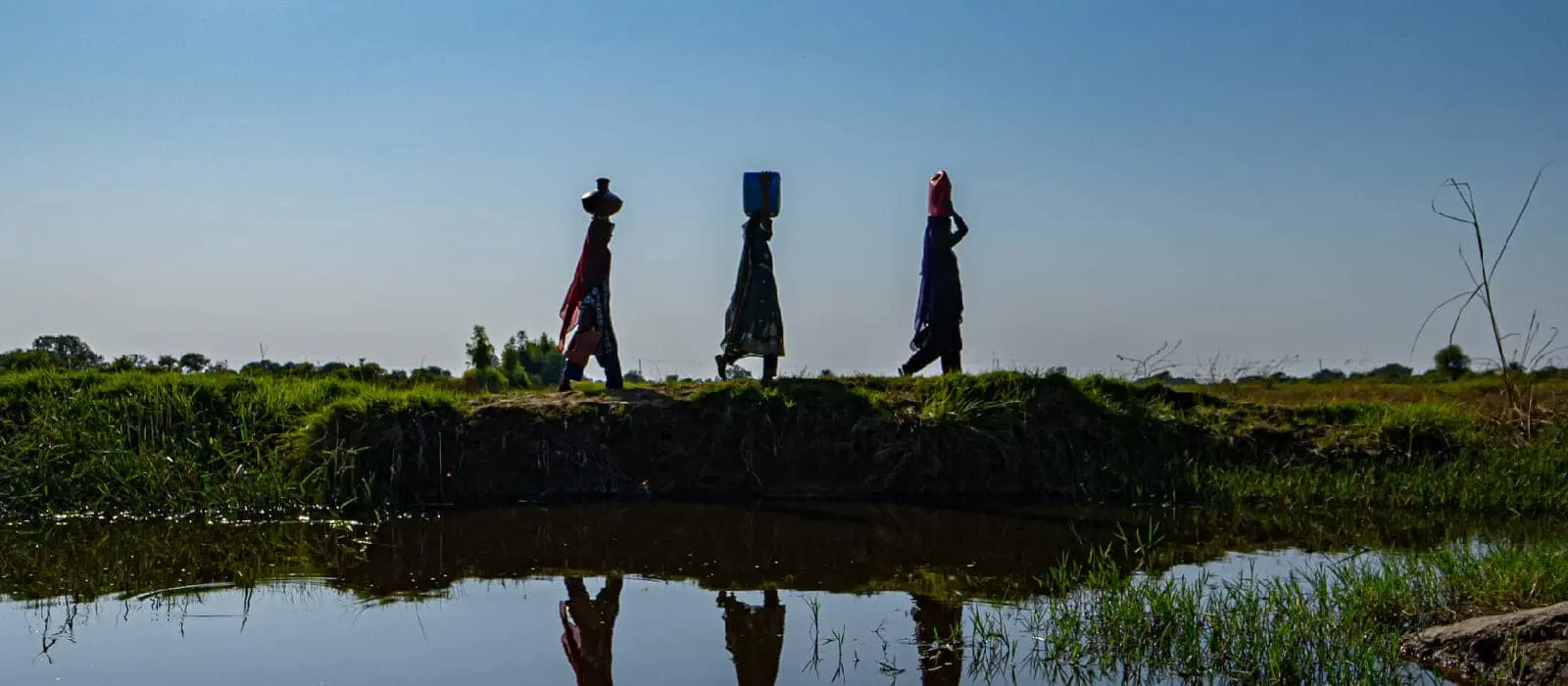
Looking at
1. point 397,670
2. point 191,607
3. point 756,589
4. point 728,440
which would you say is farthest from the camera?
point 728,440

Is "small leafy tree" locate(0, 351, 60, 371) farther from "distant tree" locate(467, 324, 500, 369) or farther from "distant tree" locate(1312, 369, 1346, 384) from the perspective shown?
"distant tree" locate(1312, 369, 1346, 384)

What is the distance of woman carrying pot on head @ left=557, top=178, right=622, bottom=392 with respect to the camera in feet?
39.7

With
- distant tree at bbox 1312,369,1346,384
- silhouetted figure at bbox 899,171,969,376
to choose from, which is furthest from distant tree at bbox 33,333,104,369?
distant tree at bbox 1312,369,1346,384

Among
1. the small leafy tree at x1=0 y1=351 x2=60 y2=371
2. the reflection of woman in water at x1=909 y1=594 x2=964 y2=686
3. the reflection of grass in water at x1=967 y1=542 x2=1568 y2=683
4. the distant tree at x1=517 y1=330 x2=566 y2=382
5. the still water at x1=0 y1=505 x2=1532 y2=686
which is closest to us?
the reflection of grass in water at x1=967 y1=542 x2=1568 y2=683

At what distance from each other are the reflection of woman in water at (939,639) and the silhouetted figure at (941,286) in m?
5.93

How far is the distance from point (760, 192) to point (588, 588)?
230 inches

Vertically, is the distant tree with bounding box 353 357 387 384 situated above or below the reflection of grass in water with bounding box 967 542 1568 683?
above

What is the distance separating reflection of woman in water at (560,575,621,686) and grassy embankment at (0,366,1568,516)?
372 centimetres

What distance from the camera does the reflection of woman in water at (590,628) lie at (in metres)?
5.62

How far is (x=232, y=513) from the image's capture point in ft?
32.5

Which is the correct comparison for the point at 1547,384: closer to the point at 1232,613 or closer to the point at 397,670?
the point at 1232,613

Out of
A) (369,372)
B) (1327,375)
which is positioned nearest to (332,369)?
(369,372)

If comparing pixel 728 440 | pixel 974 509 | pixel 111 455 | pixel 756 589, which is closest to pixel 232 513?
pixel 111 455

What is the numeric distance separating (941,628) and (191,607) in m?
4.02
